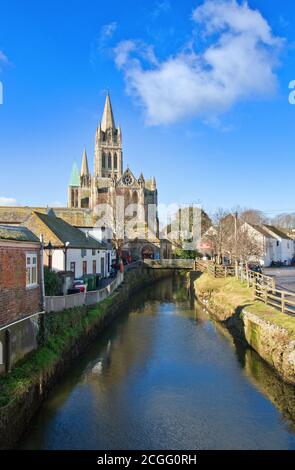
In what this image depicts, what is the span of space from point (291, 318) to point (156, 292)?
32.3 metres

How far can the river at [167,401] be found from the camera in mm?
10883

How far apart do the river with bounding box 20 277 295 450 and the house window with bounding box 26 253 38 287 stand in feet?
14.1

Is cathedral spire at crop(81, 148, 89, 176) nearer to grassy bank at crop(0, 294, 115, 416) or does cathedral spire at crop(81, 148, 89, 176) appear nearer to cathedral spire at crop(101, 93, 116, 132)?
cathedral spire at crop(101, 93, 116, 132)

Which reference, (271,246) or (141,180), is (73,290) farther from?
Answer: (141,180)

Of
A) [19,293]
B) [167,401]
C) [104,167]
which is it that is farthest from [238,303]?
[104,167]

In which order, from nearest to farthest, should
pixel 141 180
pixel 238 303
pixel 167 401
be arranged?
pixel 167 401 < pixel 238 303 < pixel 141 180

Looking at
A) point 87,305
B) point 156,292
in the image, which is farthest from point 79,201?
point 87,305

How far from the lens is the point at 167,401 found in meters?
13.6

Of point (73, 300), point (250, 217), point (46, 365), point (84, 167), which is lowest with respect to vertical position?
point (46, 365)

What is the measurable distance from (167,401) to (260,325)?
685cm

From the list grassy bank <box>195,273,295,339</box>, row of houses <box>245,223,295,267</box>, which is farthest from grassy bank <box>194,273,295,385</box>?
row of houses <box>245,223,295,267</box>

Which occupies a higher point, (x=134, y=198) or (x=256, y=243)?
(x=134, y=198)

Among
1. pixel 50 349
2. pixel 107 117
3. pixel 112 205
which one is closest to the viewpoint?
pixel 50 349
